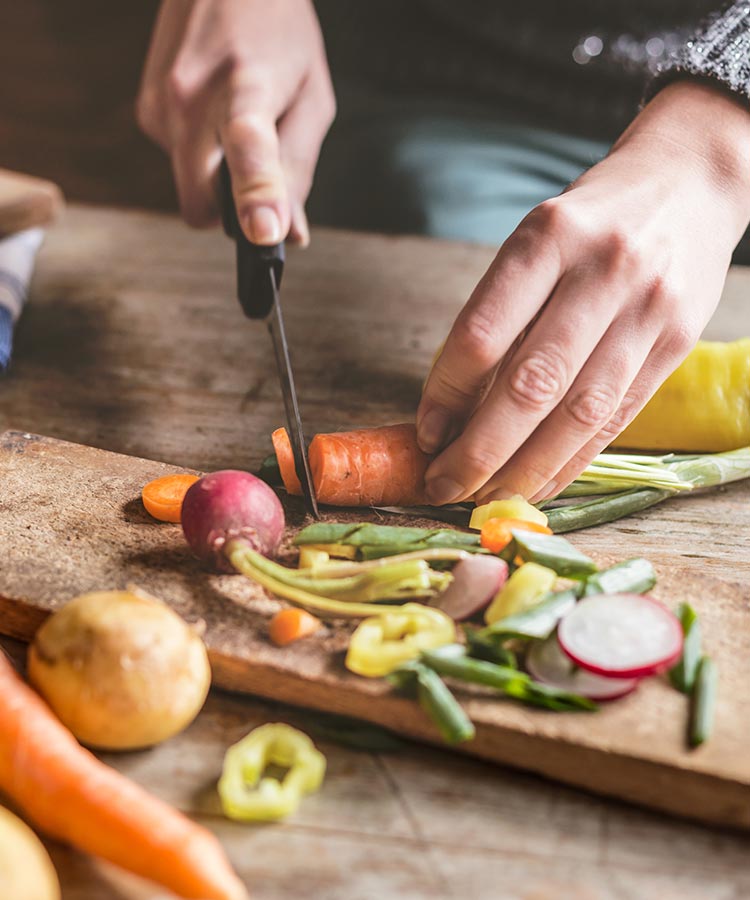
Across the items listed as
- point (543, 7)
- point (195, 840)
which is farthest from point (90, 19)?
point (195, 840)

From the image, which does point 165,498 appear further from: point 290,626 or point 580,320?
point 580,320

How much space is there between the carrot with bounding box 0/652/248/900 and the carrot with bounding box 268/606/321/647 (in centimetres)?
28

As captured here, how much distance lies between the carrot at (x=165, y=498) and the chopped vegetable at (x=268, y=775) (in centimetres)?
51

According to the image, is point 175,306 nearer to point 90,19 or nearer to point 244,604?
point 244,604

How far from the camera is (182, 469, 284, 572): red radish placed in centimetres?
146

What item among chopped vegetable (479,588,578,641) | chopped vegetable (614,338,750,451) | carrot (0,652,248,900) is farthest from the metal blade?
chopped vegetable (614,338,750,451)

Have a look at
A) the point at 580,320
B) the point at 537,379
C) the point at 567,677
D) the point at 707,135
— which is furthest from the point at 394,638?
the point at 707,135

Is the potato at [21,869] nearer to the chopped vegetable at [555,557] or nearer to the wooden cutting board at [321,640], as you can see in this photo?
the wooden cutting board at [321,640]

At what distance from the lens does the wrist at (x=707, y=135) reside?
6.00ft

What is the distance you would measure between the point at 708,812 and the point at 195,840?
2.11 ft

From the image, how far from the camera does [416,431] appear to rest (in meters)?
1.80

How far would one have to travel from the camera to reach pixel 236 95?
207 cm

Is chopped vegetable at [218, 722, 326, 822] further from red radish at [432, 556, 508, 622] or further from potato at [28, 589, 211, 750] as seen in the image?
red radish at [432, 556, 508, 622]

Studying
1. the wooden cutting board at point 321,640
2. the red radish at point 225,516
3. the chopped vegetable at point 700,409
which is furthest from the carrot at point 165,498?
the chopped vegetable at point 700,409
